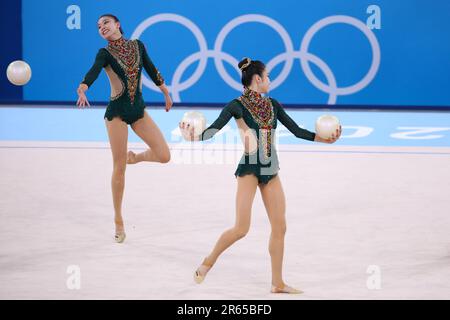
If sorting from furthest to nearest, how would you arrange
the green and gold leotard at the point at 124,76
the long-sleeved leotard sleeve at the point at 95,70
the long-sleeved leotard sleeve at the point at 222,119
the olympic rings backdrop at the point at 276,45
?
1. the olympic rings backdrop at the point at 276,45
2. the green and gold leotard at the point at 124,76
3. the long-sleeved leotard sleeve at the point at 95,70
4. the long-sleeved leotard sleeve at the point at 222,119

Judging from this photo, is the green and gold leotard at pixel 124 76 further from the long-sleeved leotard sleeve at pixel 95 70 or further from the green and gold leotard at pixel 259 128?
the green and gold leotard at pixel 259 128

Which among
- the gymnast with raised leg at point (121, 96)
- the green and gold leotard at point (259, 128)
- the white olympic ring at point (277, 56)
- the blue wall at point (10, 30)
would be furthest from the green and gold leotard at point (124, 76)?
the blue wall at point (10, 30)

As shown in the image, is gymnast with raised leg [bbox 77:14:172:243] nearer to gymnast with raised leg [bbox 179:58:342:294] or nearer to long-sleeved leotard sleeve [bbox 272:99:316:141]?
gymnast with raised leg [bbox 179:58:342:294]

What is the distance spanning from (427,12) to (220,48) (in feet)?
12.3

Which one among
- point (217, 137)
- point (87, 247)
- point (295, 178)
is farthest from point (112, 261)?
point (217, 137)

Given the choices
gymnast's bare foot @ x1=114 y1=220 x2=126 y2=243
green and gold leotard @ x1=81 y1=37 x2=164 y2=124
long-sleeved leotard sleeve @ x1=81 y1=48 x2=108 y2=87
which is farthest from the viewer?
gymnast's bare foot @ x1=114 y1=220 x2=126 y2=243

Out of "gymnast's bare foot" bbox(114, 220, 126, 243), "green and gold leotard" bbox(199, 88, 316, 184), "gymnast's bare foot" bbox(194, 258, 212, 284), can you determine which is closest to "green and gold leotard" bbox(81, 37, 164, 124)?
"gymnast's bare foot" bbox(114, 220, 126, 243)

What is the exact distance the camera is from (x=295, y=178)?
1138 centimetres

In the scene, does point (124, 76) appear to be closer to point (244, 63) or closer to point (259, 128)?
point (244, 63)

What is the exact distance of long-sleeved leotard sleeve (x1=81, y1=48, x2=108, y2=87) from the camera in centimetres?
805

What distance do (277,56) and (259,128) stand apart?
9790 millimetres

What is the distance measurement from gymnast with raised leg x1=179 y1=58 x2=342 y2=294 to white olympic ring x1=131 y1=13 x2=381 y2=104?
9663 mm

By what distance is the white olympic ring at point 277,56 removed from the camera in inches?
644

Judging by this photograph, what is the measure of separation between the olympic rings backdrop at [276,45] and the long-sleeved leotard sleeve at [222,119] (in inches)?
384
